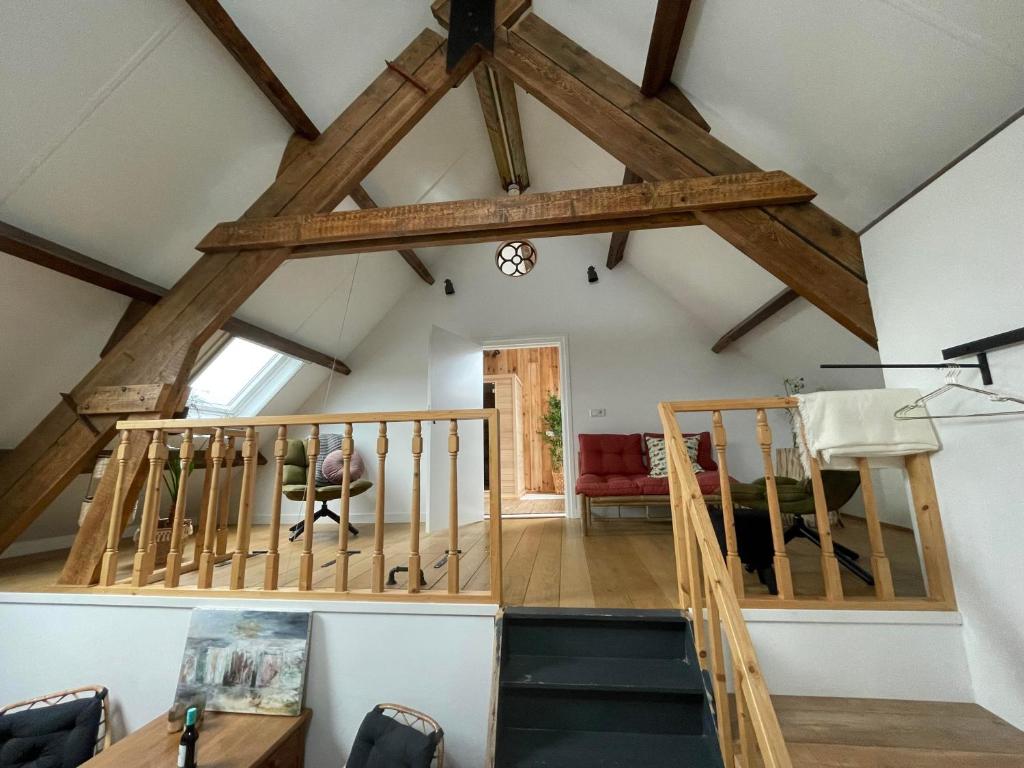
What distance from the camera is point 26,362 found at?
2.42m

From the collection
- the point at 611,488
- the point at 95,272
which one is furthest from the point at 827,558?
the point at 95,272

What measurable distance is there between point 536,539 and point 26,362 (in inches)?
139

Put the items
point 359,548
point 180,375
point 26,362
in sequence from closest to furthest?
point 180,375 → point 26,362 → point 359,548

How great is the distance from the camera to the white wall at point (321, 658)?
67.4 inches

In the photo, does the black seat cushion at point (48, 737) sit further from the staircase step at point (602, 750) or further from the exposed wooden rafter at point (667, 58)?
the exposed wooden rafter at point (667, 58)

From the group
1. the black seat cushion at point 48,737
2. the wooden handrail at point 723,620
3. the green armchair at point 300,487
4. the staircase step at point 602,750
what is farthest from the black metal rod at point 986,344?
the black seat cushion at point 48,737

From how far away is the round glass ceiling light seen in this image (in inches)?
164

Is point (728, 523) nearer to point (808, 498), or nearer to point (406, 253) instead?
point (808, 498)

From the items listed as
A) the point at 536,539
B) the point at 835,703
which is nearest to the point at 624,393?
the point at 536,539

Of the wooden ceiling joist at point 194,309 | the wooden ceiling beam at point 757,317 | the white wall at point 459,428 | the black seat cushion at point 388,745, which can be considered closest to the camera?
the black seat cushion at point 388,745

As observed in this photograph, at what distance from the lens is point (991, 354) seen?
1.40 meters

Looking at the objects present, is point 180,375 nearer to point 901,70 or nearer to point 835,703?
point 835,703

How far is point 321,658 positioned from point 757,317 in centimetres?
373

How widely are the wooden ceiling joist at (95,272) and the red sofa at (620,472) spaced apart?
3221 millimetres
